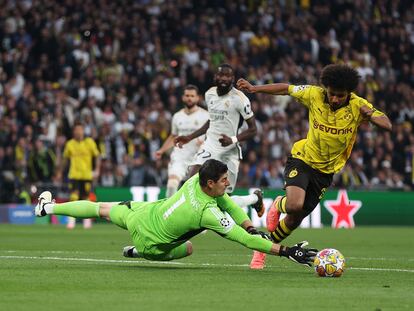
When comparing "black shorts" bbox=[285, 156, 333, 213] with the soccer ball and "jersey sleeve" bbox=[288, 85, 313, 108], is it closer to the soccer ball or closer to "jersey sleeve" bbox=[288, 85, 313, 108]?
"jersey sleeve" bbox=[288, 85, 313, 108]

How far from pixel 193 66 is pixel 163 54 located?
1179mm

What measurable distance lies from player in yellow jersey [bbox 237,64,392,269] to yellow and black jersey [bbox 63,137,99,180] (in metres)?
11.8

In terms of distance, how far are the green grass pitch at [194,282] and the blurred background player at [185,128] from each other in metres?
3.96

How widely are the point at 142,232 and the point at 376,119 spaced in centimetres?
266

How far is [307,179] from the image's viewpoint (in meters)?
12.6

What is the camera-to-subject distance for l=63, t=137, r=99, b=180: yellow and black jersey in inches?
959

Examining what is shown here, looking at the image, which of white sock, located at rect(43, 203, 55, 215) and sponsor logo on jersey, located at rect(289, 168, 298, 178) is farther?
white sock, located at rect(43, 203, 55, 215)

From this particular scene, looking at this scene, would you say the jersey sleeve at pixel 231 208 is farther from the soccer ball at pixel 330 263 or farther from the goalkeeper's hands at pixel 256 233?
the soccer ball at pixel 330 263

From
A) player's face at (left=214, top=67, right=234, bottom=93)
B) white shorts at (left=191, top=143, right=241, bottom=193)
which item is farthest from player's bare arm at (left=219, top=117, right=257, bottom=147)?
player's face at (left=214, top=67, right=234, bottom=93)

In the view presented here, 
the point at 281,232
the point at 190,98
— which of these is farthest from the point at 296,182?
the point at 190,98

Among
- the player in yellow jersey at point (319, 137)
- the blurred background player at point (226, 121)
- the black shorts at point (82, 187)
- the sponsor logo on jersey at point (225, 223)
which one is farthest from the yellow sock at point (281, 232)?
the black shorts at point (82, 187)

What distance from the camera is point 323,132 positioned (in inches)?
487

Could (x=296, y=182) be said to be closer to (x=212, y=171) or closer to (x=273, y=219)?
(x=273, y=219)

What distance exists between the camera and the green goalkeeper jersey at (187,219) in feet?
37.0
